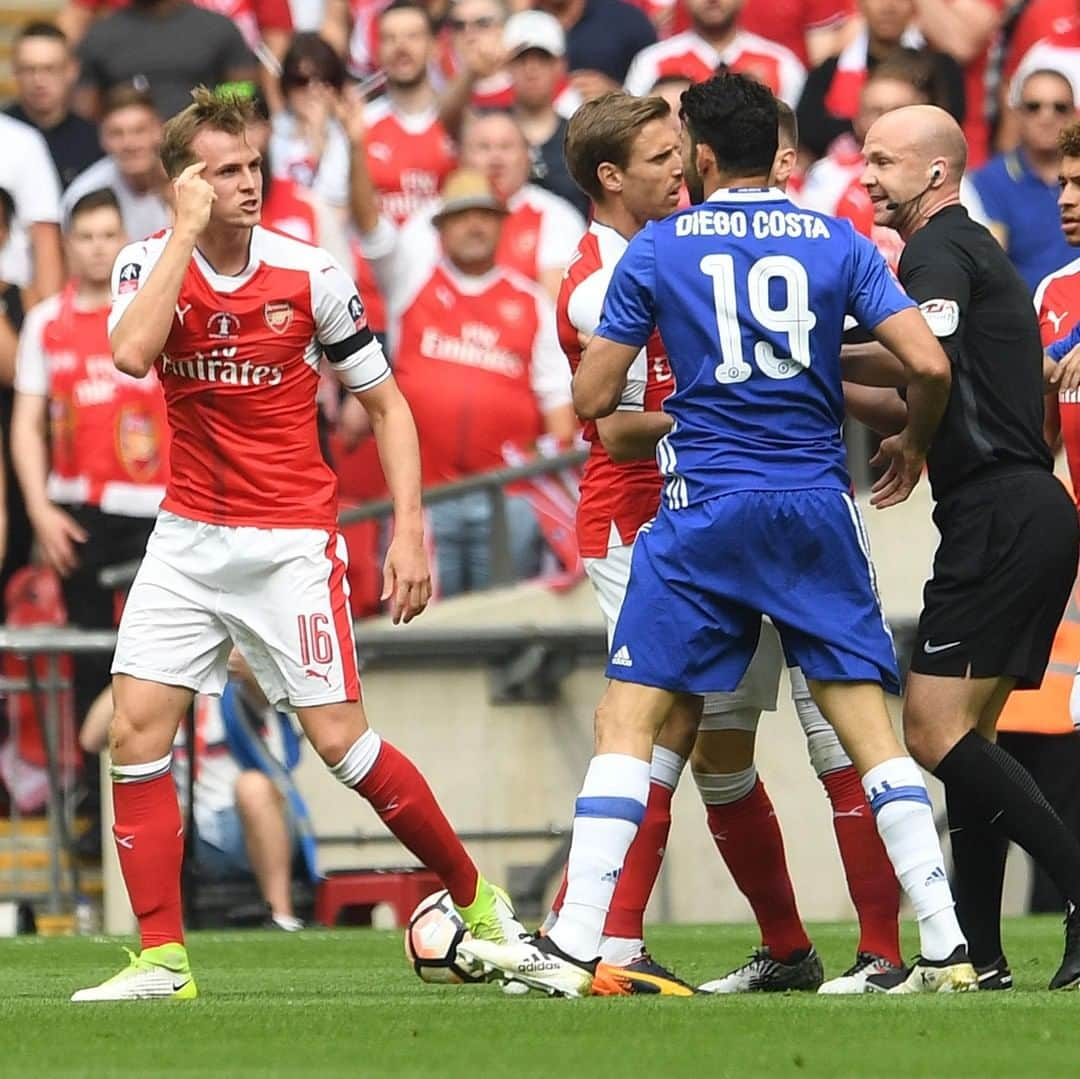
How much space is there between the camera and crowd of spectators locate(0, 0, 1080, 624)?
12.6 metres

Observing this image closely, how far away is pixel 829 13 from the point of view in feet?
49.8

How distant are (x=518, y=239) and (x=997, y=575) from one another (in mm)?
6790

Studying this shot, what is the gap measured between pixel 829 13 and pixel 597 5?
4.28 feet

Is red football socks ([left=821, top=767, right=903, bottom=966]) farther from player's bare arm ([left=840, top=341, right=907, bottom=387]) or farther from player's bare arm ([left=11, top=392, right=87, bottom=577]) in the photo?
player's bare arm ([left=11, top=392, right=87, bottom=577])

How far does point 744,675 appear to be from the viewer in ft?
24.0

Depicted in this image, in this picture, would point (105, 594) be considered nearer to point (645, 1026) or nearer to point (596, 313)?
point (596, 313)

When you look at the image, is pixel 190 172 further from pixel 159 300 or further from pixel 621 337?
pixel 621 337

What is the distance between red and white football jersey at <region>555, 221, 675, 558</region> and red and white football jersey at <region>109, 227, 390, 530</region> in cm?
59

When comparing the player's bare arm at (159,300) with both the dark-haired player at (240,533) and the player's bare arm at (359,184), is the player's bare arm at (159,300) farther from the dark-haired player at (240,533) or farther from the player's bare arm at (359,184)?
the player's bare arm at (359,184)

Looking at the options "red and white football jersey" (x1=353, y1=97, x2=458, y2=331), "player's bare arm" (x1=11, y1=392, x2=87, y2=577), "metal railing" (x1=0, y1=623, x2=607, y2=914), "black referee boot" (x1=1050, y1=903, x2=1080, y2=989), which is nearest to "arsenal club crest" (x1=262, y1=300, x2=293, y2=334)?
"black referee boot" (x1=1050, y1=903, x2=1080, y2=989)

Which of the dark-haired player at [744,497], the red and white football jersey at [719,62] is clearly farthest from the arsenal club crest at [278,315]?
the red and white football jersey at [719,62]

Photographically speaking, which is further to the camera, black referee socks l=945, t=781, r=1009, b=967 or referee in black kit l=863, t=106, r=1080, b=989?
black referee socks l=945, t=781, r=1009, b=967

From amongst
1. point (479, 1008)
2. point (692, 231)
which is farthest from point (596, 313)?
point (479, 1008)

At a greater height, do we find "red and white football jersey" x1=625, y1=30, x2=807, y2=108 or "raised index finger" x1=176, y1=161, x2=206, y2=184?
A: "red and white football jersey" x1=625, y1=30, x2=807, y2=108
